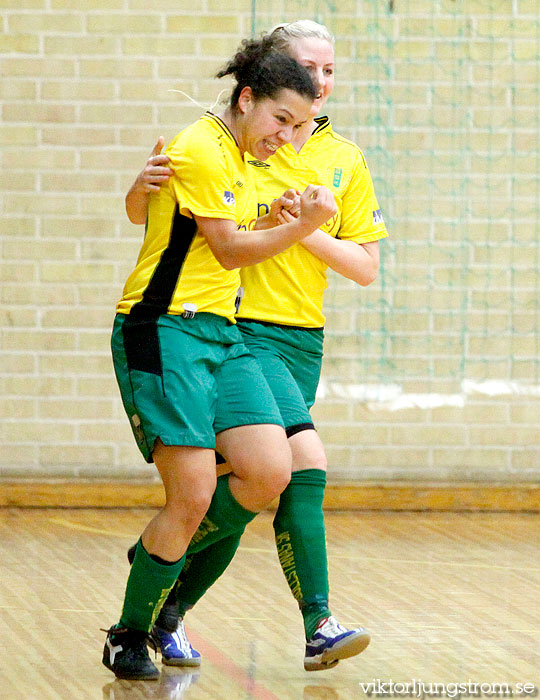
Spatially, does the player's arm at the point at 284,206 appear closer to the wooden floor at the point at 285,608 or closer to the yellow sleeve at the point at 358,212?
the yellow sleeve at the point at 358,212

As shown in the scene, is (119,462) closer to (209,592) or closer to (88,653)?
(209,592)

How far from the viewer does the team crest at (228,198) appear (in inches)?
93.0

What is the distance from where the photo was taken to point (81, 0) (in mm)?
4980

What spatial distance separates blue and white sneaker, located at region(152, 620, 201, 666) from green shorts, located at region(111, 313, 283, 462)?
0.47 metres

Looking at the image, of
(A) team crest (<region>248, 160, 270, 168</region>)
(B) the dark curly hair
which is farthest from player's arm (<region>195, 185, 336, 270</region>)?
(A) team crest (<region>248, 160, 270, 168</region>)

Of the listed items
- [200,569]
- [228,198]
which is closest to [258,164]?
[228,198]

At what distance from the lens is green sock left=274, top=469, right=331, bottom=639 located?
2514 millimetres

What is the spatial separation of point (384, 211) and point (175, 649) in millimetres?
2910

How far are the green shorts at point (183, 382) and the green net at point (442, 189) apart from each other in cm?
265

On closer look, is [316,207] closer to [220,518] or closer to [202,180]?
[202,180]

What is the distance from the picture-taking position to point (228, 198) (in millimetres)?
2373

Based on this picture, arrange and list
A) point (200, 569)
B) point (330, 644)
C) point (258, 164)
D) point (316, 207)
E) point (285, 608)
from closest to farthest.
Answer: point (316, 207), point (330, 644), point (200, 569), point (258, 164), point (285, 608)

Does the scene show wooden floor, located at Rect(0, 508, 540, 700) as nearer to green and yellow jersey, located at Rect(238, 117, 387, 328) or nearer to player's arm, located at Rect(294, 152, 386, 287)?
green and yellow jersey, located at Rect(238, 117, 387, 328)

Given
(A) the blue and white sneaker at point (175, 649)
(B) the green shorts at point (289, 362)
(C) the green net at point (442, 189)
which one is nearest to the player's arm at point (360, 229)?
(B) the green shorts at point (289, 362)
